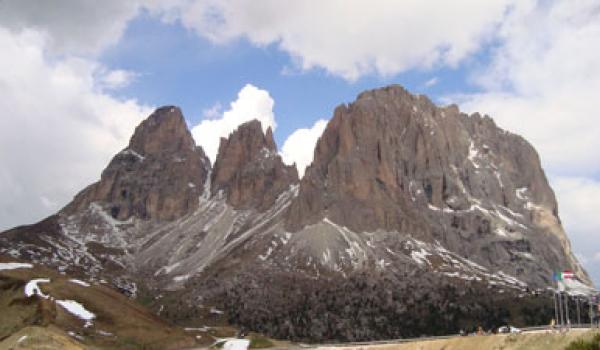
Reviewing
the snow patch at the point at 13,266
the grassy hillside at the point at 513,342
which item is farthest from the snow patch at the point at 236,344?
the grassy hillside at the point at 513,342

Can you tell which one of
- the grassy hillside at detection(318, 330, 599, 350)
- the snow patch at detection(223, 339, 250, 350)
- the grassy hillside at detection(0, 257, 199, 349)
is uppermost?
the grassy hillside at detection(0, 257, 199, 349)

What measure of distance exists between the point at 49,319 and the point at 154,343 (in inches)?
805

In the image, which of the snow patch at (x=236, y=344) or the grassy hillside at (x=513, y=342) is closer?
the grassy hillside at (x=513, y=342)

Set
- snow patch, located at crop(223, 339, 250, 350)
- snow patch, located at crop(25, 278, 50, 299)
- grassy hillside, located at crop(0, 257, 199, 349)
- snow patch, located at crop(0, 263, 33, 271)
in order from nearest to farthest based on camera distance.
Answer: grassy hillside, located at crop(0, 257, 199, 349)
snow patch, located at crop(25, 278, 50, 299)
snow patch, located at crop(223, 339, 250, 350)
snow patch, located at crop(0, 263, 33, 271)

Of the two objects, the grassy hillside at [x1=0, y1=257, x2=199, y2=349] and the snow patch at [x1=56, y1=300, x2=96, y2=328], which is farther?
the snow patch at [x1=56, y1=300, x2=96, y2=328]

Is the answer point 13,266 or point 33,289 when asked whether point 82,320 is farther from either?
point 13,266

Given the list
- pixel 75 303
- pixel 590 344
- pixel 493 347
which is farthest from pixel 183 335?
pixel 590 344

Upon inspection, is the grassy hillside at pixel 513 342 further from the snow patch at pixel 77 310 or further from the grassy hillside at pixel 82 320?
the snow patch at pixel 77 310

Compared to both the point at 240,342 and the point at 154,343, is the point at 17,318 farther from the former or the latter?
the point at 240,342

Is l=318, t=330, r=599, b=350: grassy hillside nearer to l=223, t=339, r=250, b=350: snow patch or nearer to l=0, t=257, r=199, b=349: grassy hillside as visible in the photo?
l=223, t=339, r=250, b=350: snow patch

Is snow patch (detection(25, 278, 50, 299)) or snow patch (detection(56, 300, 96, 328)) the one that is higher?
snow patch (detection(25, 278, 50, 299))

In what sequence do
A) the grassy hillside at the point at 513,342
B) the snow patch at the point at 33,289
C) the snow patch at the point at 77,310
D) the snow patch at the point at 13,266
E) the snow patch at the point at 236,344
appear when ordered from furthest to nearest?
the snow patch at the point at 13,266 → the snow patch at the point at 236,344 → the snow patch at the point at 77,310 → the snow patch at the point at 33,289 → the grassy hillside at the point at 513,342

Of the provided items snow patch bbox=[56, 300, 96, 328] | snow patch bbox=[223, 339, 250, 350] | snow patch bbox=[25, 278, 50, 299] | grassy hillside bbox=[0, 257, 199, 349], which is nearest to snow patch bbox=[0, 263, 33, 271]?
grassy hillside bbox=[0, 257, 199, 349]

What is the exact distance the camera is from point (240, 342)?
13612 cm
